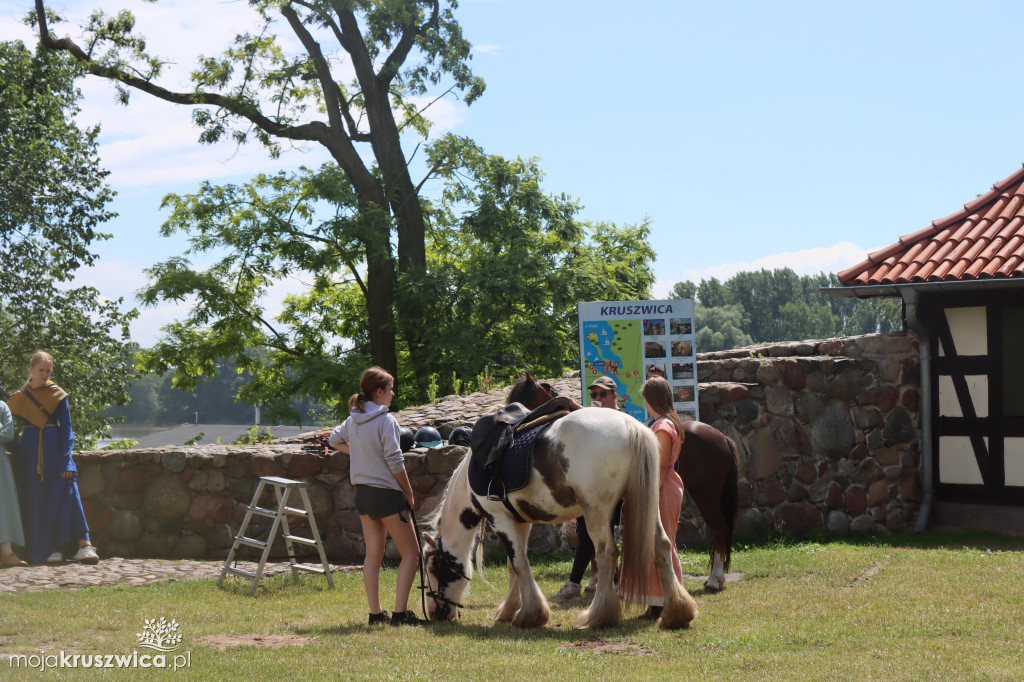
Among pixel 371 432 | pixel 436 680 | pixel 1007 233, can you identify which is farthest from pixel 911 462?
pixel 436 680

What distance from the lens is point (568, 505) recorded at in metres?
6.18

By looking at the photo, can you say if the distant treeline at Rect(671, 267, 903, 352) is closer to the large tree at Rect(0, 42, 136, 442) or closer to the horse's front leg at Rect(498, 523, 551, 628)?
the large tree at Rect(0, 42, 136, 442)

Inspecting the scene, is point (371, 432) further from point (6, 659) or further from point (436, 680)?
point (6, 659)

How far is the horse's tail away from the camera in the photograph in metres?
5.88

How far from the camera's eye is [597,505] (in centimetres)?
599

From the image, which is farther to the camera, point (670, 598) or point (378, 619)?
point (378, 619)

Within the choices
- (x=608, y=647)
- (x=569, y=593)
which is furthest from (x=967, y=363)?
(x=608, y=647)

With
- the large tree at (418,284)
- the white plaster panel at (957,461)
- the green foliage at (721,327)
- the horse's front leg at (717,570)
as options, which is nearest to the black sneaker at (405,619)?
the horse's front leg at (717,570)

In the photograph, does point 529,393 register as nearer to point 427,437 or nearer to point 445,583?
point 445,583

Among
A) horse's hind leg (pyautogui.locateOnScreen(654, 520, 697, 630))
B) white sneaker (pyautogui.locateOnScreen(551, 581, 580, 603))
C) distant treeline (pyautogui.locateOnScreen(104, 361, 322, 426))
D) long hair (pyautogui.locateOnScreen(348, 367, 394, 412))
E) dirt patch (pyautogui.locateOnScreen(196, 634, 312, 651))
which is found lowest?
distant treeline (pyautogui.locateOnScreen(104, 361, 322, 426))

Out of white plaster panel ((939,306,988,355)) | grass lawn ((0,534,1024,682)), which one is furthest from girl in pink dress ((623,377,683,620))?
white plaster panel ((939,306,988,355))

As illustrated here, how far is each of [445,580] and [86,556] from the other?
4.47 metres

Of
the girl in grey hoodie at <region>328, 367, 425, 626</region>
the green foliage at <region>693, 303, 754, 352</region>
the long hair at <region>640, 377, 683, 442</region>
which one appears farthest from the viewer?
the green foliage at <region>693, 303, 754, 352</region>

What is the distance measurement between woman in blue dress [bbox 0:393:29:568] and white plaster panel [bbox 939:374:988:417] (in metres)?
9.98
